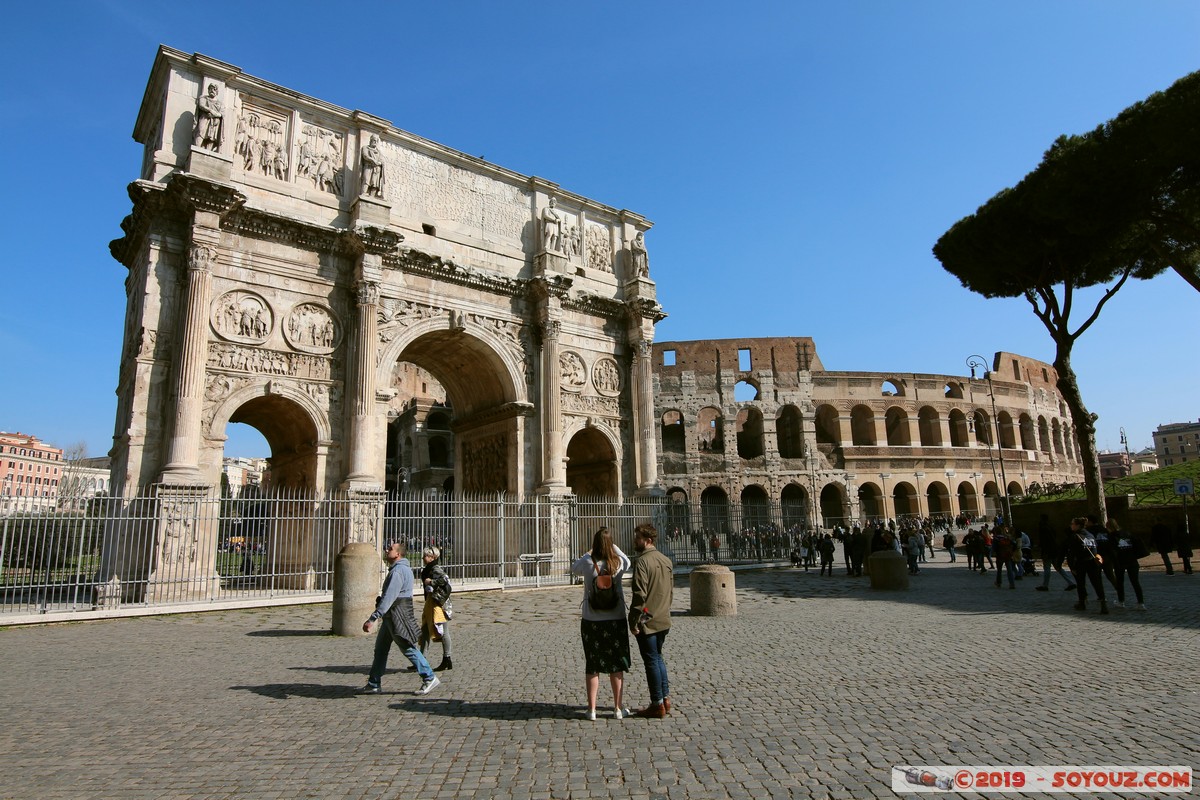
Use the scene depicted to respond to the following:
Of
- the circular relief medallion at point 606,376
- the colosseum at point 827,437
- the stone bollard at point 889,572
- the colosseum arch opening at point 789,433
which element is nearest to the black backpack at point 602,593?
the stone bollard at point 889,572

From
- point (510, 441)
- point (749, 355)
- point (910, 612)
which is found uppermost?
point (749, 355)

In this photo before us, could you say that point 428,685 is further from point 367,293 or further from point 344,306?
point 344,306

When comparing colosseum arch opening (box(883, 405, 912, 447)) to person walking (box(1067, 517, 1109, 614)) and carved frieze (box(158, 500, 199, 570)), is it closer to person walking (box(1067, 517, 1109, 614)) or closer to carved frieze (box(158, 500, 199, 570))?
person walking (box(1067, 517, 1109, 614))

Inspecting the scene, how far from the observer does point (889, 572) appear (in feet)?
41.7

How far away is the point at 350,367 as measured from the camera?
575 inches

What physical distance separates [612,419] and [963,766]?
15877mm

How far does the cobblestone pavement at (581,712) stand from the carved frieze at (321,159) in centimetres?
1023

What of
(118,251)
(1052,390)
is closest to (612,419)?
(118,251)

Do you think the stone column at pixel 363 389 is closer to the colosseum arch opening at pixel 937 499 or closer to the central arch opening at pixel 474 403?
the central arch opening at pixel 474 403

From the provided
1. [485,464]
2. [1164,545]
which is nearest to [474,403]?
[485,464]

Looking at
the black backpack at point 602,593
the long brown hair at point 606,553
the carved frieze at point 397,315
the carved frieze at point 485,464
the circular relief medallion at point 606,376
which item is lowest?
the black backpack at point 602,593

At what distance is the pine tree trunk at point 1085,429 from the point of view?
16.8 meters

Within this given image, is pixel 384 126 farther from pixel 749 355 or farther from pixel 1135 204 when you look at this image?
pixel 749 355

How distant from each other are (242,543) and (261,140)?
845 cm
